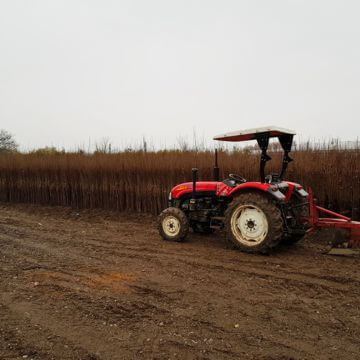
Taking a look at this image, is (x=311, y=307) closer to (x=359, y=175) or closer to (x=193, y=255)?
(x=193, y=255)

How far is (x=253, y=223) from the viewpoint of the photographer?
194 inches

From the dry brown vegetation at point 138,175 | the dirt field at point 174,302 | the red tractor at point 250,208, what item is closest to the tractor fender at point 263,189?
the red tractor at point 250,208

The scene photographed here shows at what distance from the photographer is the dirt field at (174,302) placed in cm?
255

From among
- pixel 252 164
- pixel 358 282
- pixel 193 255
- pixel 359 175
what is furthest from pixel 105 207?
pixel 358 282

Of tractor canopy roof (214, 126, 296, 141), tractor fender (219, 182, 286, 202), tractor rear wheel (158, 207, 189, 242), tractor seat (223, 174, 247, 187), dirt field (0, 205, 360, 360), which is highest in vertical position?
tractor canopy roof (214, 126, 296, 141)

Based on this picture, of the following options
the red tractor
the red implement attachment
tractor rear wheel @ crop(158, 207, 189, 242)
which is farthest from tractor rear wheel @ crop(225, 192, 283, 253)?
tractor rear wheel @ crop(158, 207, 189, 242)

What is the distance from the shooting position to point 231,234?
5066mm

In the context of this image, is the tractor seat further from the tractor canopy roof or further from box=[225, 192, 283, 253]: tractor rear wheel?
the tractor canopy roof

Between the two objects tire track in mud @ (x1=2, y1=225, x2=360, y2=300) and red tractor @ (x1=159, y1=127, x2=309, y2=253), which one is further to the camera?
red tractor @ (x1=159, y1=127, x2=309, y2=253)

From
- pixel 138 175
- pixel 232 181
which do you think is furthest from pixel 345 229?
pixel 138 175

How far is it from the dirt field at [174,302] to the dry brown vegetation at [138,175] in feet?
6.55

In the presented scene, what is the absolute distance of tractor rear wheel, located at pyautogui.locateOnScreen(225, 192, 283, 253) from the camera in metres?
4.70

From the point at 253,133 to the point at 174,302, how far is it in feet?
9.35

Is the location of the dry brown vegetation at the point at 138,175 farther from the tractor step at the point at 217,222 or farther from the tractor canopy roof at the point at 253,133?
the tractor step at the point at 217,222
